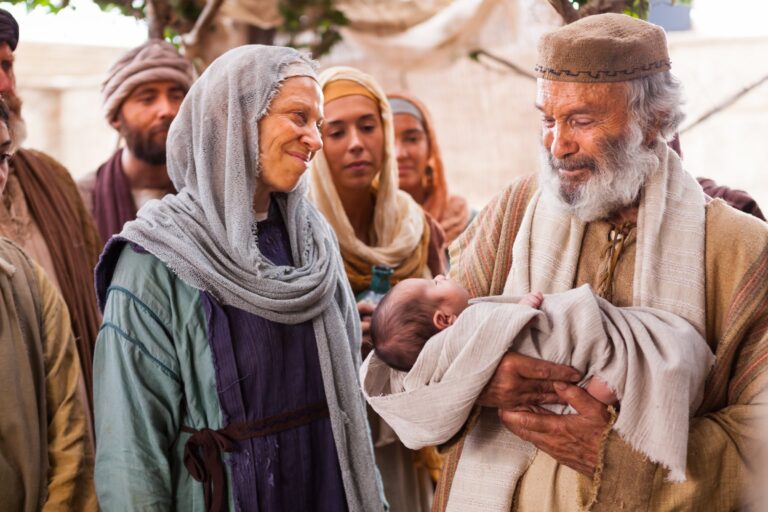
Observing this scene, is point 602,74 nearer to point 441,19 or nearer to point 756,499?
point 756,499

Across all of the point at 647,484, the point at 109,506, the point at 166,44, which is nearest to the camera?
the point at 647,484

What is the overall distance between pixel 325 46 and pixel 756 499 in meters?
4.37

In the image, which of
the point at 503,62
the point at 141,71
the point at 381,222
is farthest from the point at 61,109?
the point at 381,222

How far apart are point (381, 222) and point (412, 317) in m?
2.00

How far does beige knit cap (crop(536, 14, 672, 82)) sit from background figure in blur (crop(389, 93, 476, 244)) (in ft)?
9.15

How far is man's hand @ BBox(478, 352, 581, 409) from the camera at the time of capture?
2.62 metres

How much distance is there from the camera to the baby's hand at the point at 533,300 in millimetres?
2693

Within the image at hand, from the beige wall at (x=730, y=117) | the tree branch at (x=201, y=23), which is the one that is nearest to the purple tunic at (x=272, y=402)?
the tree branch at (x=201, y=23)

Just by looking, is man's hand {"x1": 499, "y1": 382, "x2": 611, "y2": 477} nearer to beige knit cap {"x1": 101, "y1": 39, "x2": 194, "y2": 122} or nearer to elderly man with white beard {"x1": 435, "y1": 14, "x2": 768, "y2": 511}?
elderly man with white beard {"x1": 435, "y1": 14, "x2": 768, "y2": 511}

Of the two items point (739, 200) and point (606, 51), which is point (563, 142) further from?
point (739, 200)

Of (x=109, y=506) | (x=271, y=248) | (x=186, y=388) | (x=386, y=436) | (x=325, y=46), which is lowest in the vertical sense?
(x=386, y=436)

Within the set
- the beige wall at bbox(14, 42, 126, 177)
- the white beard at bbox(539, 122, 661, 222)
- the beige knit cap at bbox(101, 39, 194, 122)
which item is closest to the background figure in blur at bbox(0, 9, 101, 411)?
the beige knit cap at bbox(101, 39, 194, 122)

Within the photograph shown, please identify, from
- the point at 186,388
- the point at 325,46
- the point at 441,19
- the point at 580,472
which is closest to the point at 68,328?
the point at 186,388

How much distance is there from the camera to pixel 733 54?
661 cm
